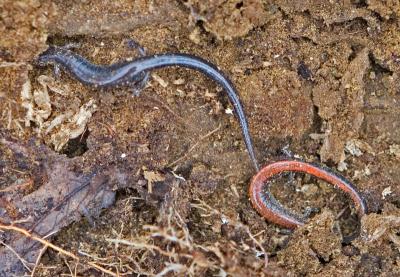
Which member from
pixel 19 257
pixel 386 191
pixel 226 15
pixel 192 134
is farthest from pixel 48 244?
pixel 386 191

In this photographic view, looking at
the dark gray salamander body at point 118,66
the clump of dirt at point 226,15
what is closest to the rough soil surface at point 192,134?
the clump of dirt at point 226,15

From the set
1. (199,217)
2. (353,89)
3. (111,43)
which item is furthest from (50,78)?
(353,89)

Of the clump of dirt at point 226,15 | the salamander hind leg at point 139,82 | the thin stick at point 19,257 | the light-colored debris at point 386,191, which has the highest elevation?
the clump of dirt at point 226,15

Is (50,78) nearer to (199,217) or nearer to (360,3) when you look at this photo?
(199,217)

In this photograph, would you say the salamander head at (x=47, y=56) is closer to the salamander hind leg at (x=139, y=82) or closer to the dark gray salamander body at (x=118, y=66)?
the dark gray salamander body at (x=118, y=66)

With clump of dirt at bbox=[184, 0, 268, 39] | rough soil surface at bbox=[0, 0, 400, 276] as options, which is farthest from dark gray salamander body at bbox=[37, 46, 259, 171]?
clump of dirt at bbox=[184, 0, 268, 39]

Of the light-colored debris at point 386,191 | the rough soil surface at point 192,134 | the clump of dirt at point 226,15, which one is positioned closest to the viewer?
the clump of dirt at point 226,15
